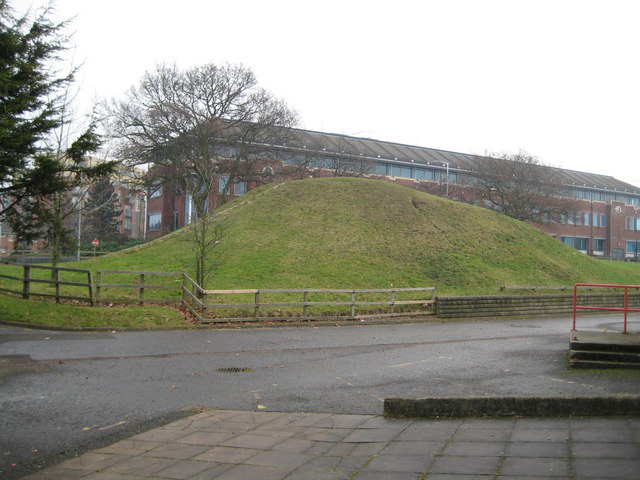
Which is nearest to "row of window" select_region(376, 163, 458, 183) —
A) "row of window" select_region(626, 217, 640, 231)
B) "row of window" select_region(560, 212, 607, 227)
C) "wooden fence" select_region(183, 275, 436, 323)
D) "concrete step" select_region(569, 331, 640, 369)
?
"row of window" select_region(560, 212, 607, 227)

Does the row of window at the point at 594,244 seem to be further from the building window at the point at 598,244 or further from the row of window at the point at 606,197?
the row of window at the point at 606,197

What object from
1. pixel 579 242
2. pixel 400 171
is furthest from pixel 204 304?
pixel 579 242

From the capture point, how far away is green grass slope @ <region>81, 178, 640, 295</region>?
95.2 feet

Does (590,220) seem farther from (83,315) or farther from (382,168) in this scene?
(83,315)

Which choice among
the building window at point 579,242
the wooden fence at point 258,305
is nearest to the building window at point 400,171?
the building window at point 579,242

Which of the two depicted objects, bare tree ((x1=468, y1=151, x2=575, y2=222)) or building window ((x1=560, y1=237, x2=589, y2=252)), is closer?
bare tree ((x1=468, y1=151, x2=575, y2=222))

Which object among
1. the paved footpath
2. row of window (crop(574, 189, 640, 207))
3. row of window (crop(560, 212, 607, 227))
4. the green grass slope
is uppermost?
row of window (crop(574, 189, 640, 207))

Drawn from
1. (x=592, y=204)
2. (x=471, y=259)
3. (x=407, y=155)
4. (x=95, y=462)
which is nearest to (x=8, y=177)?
(x=95, y=462)

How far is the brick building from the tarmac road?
33.1m

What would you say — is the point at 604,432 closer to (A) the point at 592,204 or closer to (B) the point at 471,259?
(B) the point at 471,259

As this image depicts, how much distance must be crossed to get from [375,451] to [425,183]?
226 ft

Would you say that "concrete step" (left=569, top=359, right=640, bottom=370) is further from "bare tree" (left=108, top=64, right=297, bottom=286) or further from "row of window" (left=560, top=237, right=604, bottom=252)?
"row of window" (left=560, top=237, right=604, bottom=252)

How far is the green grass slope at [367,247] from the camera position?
29025 millimetres

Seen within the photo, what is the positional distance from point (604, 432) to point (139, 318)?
1496cm
